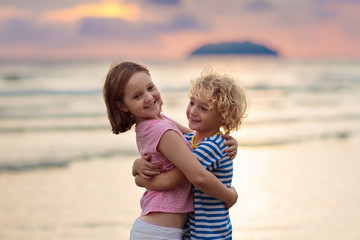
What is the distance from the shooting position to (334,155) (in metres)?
9.44

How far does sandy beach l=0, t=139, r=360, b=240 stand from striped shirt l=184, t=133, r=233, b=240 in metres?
2.67

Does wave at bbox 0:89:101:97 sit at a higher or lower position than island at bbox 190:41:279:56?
lower

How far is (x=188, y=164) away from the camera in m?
2.87

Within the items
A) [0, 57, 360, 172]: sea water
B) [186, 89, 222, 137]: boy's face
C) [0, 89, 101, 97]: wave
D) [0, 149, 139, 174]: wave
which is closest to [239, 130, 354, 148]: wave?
[0, 57, 360, 172]: sea water

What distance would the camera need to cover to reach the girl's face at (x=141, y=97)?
3014mm

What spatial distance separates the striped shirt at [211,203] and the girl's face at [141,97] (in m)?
0.36

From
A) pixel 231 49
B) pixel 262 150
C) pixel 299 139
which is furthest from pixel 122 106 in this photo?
pixel 231 49

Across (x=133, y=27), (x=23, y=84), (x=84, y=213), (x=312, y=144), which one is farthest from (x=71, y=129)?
(x=133, y=27)

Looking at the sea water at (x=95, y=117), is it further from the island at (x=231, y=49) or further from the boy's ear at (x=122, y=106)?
the island at (x=231, y=49)

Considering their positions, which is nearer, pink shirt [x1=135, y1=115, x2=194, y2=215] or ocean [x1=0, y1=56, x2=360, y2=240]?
pink shirt [x1=135, y1=115, x2=194, y2=215]

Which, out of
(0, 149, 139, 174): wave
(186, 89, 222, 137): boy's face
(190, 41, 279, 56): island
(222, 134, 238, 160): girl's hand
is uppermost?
(190, 41, 279, 56): island

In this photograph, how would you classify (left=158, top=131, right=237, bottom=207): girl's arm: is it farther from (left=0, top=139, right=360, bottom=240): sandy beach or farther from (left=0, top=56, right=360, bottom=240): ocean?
(left=0, top=139, right=360, bottom=240): sandy beach

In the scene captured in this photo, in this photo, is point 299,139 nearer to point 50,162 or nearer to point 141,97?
point 50,162

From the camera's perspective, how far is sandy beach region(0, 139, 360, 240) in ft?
19.2
